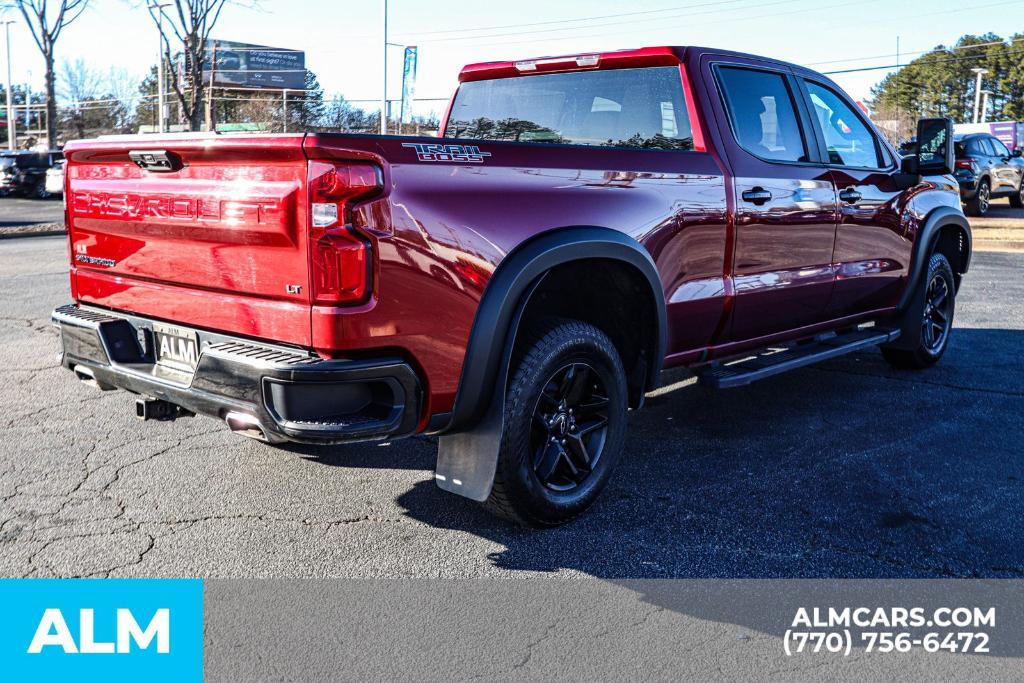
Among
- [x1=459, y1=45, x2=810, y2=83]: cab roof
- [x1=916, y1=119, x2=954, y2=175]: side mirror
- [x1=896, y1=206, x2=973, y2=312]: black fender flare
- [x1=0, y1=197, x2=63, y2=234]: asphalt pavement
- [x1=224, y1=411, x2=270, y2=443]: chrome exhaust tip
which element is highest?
[x1=459, y1=45, x2=810, y2=83]: cab roof

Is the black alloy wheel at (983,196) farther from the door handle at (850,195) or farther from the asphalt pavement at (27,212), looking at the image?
the asphalt pavement at (27,212)

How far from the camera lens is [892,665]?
283 centimetres

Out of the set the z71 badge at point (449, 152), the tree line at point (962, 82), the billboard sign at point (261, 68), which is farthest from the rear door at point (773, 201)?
the tree line at point (962, 82)

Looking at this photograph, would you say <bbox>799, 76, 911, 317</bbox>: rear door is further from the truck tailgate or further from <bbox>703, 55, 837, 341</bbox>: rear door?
the truck tailgate

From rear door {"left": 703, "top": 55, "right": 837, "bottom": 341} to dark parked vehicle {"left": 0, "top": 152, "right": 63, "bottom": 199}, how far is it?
1090 inches

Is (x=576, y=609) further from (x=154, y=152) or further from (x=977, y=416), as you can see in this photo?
(x=977, y=416)

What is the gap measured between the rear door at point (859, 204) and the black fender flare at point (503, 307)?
7.39ft

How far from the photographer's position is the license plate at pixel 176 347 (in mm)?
3436

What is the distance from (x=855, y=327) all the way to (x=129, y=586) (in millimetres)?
4657

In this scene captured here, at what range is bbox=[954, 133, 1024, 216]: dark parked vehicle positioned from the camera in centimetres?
1912

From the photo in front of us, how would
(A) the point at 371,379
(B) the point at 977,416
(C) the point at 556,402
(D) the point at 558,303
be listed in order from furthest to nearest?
1. (B) the point at 977,416
2. (D) the point at 558,303
3. (C) the point at 556,402
4. (A) the point at 371,379

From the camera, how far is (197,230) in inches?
133

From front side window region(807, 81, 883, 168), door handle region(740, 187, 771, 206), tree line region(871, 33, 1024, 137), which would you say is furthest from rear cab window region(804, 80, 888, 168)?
tree line region(871, 33, 1024, 137)

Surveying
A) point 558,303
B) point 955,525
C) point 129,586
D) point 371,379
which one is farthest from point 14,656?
point 955,525
